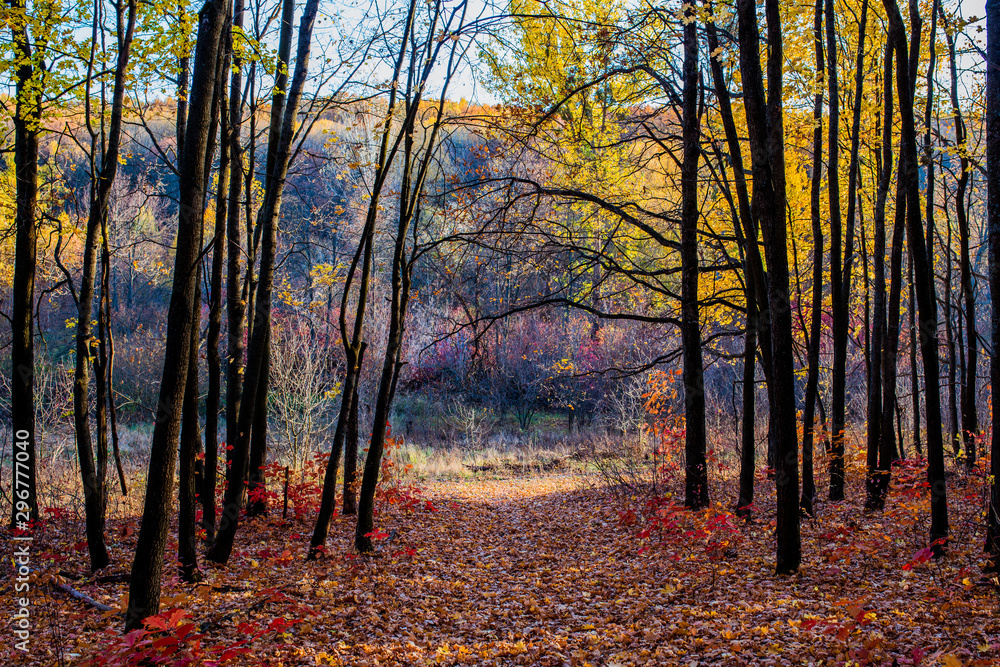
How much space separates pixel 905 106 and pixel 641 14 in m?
3.16

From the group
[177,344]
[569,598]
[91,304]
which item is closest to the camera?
[177,344]

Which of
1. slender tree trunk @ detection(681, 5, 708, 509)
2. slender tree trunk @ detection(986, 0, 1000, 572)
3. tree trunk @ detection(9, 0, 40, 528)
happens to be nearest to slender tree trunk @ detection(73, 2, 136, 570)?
tree trunk @ detection(9, 0, 40, 528)

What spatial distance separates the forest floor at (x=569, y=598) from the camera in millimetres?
3959

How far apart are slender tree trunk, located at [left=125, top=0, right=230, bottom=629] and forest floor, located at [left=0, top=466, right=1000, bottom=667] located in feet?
1.15

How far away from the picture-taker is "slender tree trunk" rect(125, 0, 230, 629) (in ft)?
12.1

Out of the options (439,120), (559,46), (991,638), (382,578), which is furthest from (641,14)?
(382,578)

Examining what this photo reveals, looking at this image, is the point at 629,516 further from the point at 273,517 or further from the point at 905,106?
the point at 905,106

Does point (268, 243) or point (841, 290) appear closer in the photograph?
point (268, 243)

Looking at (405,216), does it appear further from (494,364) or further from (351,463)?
(351,463)

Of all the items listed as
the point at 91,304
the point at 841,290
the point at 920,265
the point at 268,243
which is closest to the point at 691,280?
the point at 841,290

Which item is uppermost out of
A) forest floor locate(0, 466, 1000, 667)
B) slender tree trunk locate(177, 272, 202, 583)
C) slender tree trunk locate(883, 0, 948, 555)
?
slender tree trunk locate(883, 0, 948, 555)

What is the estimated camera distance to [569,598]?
19.0ft

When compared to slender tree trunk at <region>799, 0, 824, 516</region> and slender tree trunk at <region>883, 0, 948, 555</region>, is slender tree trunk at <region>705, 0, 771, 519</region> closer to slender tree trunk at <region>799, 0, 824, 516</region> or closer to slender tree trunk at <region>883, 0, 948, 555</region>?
slender tree trunk at <region>799, 0, 824, 516</region>

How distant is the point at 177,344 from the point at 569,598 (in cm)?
427
